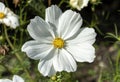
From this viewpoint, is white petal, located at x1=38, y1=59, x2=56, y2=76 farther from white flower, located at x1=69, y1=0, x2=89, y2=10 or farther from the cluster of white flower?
white flower, located at x1=69, y1=0, x2=89, y2=10

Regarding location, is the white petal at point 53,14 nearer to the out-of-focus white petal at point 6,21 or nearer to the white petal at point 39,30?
the white petal at point 39,30

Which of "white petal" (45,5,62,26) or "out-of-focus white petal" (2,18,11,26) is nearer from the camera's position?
"white petal" (45,5,62,26)

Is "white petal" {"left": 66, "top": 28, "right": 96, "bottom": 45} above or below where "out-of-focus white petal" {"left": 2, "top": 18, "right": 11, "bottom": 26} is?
below

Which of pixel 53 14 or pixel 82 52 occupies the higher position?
pixel 53 14

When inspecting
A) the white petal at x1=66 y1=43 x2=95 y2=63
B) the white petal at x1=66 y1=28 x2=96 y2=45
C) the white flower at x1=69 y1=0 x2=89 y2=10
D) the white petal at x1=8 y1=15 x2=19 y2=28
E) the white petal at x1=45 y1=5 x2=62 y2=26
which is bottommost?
the white petal at x1=66 y1=43 x2=95 y2=63

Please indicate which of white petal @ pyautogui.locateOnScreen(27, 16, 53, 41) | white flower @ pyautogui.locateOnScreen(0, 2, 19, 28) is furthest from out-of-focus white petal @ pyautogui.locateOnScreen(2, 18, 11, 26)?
white petal @ pyautogui.locateOnScreen(27, 16, 53, 41)

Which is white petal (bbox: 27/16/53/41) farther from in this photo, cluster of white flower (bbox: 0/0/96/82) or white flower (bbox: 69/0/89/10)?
white flower (bbox: 69/0/89/10)

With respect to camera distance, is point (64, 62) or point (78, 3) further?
point (78, 3)

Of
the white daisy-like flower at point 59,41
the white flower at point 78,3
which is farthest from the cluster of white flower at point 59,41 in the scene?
the white flower at point 78,3

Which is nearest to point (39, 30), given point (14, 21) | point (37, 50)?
point (37, 50)

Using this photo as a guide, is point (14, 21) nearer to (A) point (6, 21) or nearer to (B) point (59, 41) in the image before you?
(A) point (6, 21)
